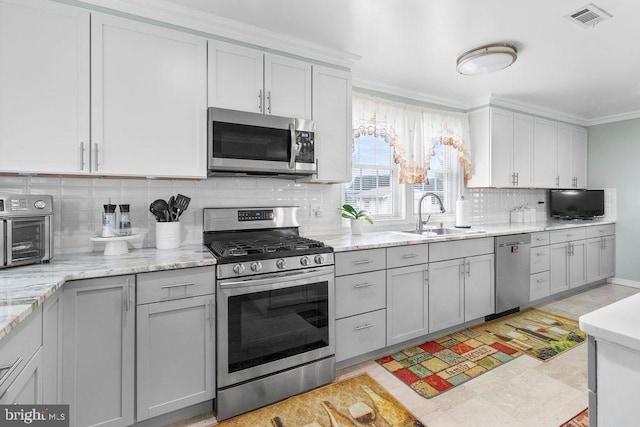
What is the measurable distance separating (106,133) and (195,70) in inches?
27.0

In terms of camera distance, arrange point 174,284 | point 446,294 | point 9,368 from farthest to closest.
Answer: point 446,294, point 174,284, point 9,368

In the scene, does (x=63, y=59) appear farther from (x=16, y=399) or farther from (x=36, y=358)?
(x=16, y=399)

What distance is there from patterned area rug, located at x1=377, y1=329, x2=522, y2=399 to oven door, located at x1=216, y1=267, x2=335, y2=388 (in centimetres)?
62

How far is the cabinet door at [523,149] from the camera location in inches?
161

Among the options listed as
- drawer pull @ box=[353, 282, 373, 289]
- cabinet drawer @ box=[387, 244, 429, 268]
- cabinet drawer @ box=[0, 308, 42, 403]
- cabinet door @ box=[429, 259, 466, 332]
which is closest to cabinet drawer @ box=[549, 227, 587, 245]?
cabinet door @ box=[429, 259, 466, 332]

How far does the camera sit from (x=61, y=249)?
2061mm

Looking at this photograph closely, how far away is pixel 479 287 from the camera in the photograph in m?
3.14

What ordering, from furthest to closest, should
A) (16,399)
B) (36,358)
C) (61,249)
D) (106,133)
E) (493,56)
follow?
(493,56)
(61,249)
(106,133)
(36,358)
(16,399)

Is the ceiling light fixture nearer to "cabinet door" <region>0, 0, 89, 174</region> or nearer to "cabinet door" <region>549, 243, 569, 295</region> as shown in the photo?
"cabinet door" <region>549, 243, 569, 295</region>

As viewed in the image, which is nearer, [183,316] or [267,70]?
[183,316]

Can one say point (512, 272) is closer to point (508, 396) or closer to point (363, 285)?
point (508, 396)

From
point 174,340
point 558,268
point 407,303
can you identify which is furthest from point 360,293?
point 558,268

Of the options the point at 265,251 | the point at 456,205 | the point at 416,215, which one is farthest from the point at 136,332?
the point at 456,205

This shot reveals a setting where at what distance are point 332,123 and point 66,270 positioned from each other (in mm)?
2013
